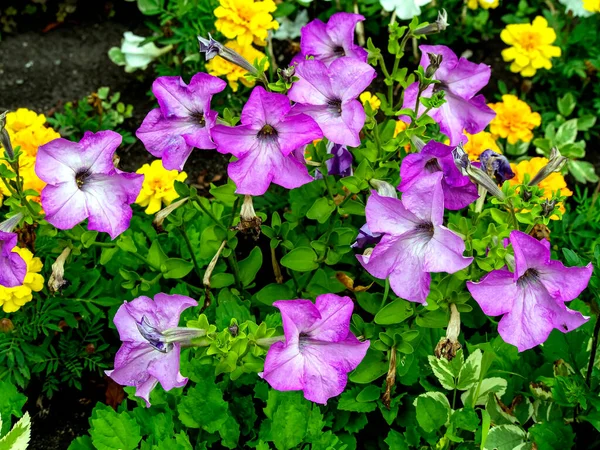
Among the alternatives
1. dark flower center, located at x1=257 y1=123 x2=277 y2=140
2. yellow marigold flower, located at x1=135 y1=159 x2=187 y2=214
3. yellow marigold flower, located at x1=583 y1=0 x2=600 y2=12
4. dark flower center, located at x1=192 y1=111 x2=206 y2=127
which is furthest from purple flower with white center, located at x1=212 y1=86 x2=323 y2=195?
yellow marigold flower, located at x1=583 y1=0 x2=600 y2=12

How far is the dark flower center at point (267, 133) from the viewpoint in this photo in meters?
1.38

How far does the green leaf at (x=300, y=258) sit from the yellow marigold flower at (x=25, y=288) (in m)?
0.60

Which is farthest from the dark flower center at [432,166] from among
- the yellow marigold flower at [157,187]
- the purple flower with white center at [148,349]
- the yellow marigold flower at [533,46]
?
the yellow marigold flower at [533,46]

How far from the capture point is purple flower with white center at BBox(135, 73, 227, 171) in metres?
1.42

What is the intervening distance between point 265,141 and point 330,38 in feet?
1.14

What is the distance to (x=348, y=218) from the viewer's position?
197 centimetres

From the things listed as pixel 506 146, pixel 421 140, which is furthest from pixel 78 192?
pixel 506 146

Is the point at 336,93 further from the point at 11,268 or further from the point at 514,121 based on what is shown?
the point at 514,121

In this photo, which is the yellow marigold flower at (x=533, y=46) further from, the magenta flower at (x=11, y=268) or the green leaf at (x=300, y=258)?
the magenta flower at (x=11, y=268)

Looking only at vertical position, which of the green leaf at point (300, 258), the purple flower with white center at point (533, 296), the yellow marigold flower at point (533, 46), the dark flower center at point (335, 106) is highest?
the dark flower center at point (335, 106)

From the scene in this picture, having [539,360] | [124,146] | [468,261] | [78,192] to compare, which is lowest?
→ [124,146]

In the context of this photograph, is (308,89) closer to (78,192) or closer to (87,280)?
(78,192)

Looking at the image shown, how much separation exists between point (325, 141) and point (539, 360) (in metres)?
0.86

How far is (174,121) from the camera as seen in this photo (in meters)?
1.44
